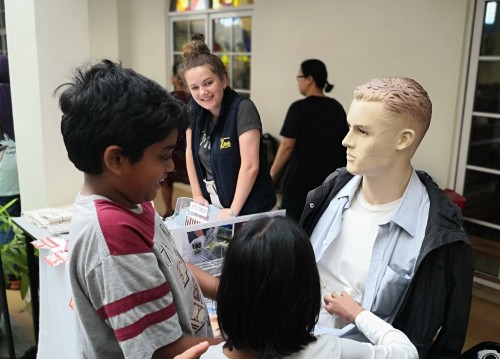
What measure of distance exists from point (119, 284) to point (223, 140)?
132 centimetres

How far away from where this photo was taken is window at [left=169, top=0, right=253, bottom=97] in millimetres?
5039

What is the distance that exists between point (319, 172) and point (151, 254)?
7.94 feet

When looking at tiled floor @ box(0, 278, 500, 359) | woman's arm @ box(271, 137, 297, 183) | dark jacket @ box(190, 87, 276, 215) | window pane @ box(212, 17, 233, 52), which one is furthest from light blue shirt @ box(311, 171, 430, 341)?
window pane @ box(212, 17, 233, 52)

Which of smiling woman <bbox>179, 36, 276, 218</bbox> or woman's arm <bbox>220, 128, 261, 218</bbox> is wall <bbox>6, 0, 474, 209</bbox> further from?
woman's arm <bbox>220, 128, 261, 218</bbox>

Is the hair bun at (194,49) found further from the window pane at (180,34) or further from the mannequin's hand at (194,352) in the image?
the window pane at (180,34)

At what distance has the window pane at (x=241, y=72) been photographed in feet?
16.8

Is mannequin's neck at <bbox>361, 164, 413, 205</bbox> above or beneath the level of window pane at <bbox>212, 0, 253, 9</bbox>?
beneath

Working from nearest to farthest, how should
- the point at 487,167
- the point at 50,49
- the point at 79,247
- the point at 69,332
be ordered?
the point at 79,247 < the point at 69,332 < the point at 50,49 < the point at 487,167

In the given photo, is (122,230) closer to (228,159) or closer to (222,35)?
(228,159)

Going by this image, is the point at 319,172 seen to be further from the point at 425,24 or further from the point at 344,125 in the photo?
the point at 425,24

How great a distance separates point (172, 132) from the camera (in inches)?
33.8

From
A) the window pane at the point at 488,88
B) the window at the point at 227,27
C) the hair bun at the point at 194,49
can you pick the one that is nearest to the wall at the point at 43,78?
the hair bun at the point at 194,49

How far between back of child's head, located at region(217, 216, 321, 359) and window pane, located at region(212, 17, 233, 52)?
15.5ft

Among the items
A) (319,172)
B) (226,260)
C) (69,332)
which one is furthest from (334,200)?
(319,172)
